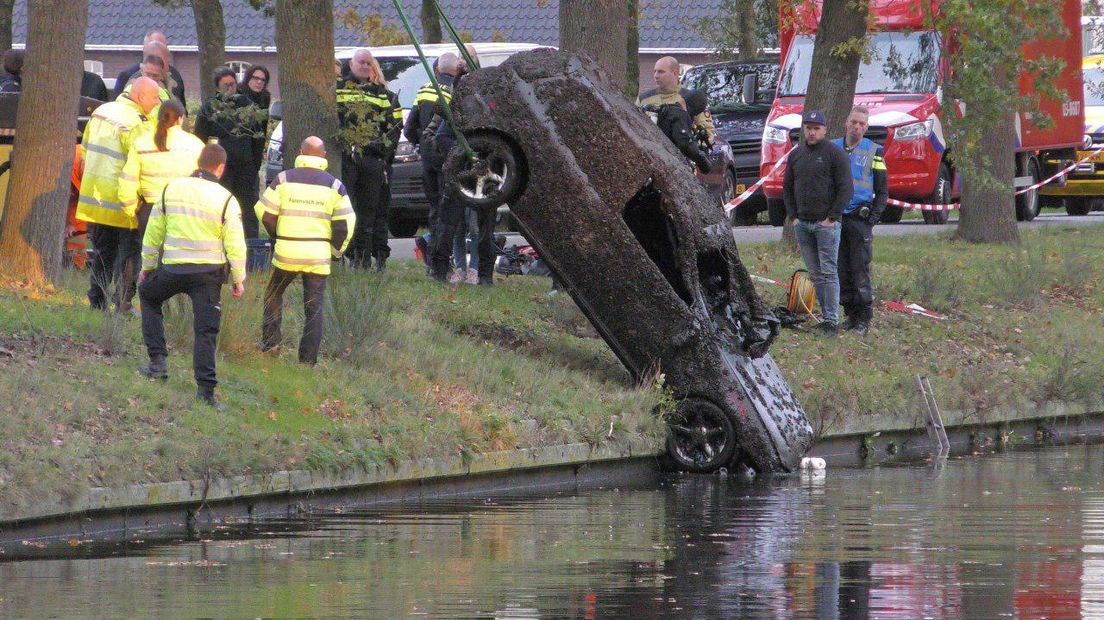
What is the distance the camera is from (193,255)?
39.1 feet

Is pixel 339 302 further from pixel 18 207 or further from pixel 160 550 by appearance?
pixel 160 550

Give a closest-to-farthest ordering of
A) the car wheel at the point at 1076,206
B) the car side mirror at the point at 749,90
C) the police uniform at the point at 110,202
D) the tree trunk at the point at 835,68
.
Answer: the police uniform at the point at 110,202 → the tree trunk at the point at 835,68 → the car side mirror at the point at 749,90 → the car wheel at the point at 1076,206

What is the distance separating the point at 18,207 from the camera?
1416 cm

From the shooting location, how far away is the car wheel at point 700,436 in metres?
13.3

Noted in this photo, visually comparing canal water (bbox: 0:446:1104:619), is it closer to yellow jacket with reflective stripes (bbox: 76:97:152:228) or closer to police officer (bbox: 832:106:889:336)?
yellow jacket with reflective stripes (bbox: 76:97:152:228)

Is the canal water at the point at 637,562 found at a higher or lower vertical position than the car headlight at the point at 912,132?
lower

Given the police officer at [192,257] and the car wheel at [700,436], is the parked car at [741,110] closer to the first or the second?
the car wheel at [700,436]

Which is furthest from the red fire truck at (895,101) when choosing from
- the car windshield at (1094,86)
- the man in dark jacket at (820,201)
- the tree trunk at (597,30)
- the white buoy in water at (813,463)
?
the white buoy in water at (813,463)

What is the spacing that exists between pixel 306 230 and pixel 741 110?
49.3 feet

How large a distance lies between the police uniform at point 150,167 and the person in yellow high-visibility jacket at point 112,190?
0.30 ft

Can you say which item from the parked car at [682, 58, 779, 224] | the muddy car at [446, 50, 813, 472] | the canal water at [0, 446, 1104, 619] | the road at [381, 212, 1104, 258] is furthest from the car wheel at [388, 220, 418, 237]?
the canal water at [0, 446, 1104, 619]

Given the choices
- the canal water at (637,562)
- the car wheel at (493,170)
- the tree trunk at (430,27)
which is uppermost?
the tree trunk at (430,27)

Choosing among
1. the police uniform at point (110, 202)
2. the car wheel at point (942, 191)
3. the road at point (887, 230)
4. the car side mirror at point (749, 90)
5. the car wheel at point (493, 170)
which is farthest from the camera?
the car side mirror at point (749, 90)

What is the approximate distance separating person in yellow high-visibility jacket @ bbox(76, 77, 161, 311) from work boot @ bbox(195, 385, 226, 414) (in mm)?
1841
